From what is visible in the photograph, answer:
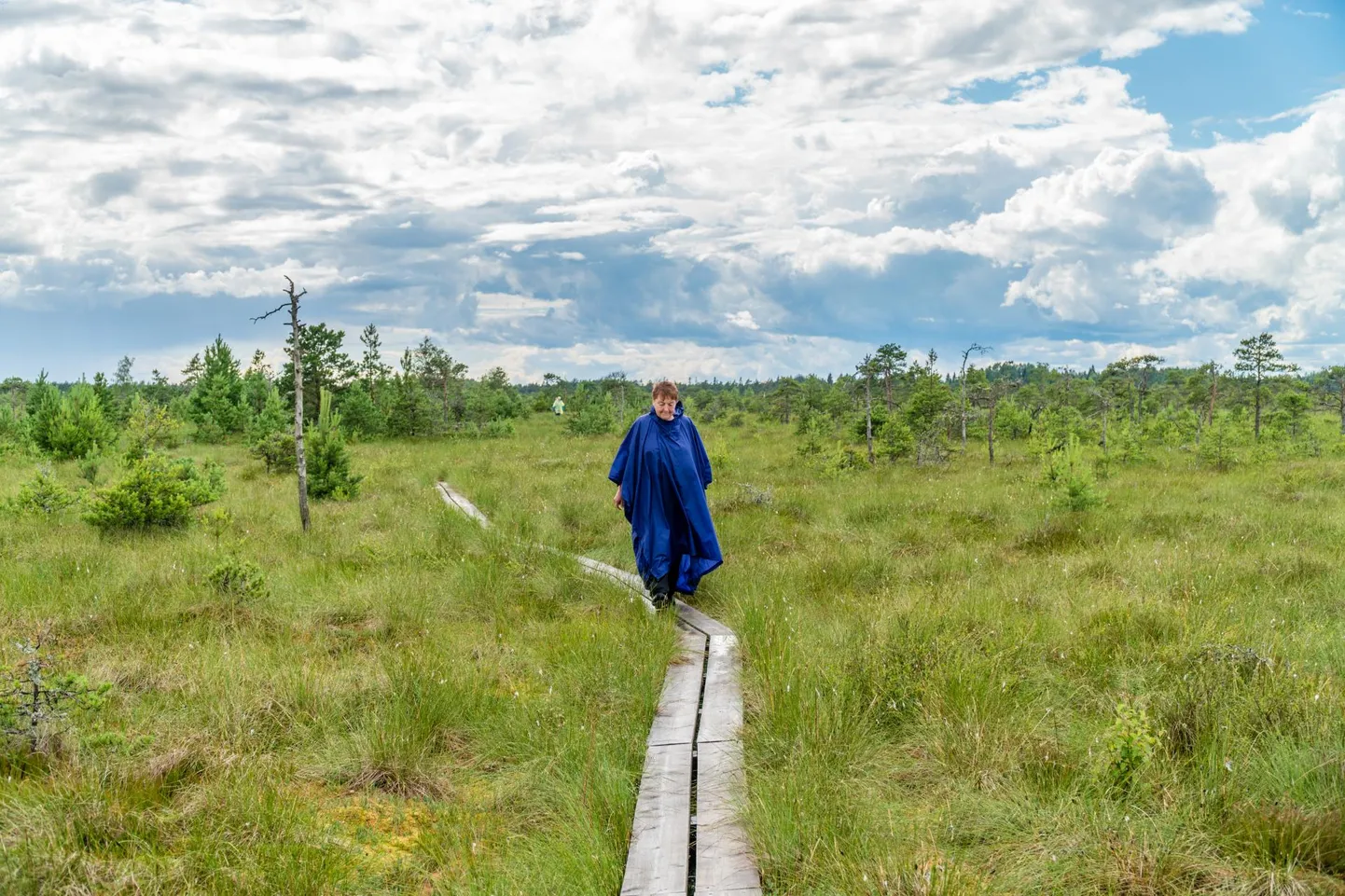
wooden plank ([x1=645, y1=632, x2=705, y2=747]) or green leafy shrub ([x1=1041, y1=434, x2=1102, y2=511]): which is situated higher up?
green leafy shrub ([x1=1041, y1=434, x2=1102, y2=511])

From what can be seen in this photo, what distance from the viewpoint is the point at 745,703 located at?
4.54m

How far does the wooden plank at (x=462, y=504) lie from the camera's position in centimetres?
1146

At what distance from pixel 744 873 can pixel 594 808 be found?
755 millimetres

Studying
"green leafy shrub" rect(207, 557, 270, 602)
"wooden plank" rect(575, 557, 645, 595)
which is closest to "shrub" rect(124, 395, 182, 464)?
"green leafy shrub" rect(207, 557, 270, 602)

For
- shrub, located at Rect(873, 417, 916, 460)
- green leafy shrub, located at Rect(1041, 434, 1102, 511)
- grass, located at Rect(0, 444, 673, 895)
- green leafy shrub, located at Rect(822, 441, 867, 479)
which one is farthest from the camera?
shrub, located at Rect(873, 417, 916, 460)

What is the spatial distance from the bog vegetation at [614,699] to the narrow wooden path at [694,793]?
109mm

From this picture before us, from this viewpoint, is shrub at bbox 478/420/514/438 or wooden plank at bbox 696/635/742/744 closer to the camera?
wooden plank at bbox 696/635/742/744

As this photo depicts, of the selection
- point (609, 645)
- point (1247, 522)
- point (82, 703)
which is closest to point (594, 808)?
point (609, 645)

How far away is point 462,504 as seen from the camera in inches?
544

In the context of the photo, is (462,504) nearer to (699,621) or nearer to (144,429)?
(144,429)

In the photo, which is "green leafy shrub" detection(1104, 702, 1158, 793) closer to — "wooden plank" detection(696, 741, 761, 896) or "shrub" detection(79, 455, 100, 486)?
"wooden plank" detection(696, 741, 761, 896)

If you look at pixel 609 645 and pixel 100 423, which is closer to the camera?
pixel 609 645

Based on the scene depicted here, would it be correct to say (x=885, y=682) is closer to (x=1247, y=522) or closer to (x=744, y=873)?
(x=744, y=873)

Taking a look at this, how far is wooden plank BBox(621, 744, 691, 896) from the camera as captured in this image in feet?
9.54
